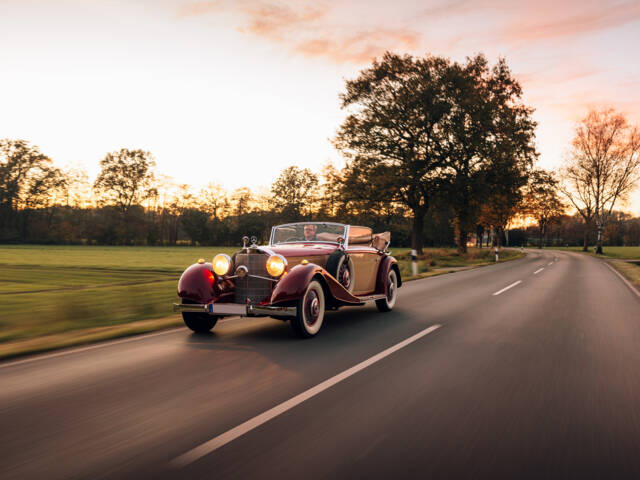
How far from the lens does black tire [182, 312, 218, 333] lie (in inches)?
284

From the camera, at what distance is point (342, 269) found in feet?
26.0

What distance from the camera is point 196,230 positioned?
3145 inches

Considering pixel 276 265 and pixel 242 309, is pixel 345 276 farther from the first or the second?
pixel 242 309

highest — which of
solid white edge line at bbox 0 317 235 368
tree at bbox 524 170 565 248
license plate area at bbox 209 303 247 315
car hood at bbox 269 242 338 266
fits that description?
tree at bbox 524 170 565 248

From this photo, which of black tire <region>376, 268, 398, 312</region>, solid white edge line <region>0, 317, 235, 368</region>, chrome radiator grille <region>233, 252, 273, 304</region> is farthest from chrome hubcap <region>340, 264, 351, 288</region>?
solid white edge line <region>0, 317, 235, 368</region>

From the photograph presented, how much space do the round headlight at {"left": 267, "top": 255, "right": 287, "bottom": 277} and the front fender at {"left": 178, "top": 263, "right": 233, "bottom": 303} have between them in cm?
81

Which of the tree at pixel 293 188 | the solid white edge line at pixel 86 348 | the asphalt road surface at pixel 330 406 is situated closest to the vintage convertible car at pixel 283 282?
the asphalt road surface at pixel 330 406

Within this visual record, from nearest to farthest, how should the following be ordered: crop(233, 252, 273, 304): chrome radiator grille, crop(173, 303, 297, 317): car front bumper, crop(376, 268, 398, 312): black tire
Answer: crop(173, 303, 297, 317): car front bumper < crop(233, 252, 273, 304): chrome radiator grille < crop(376, 268, 398, 312): black tire

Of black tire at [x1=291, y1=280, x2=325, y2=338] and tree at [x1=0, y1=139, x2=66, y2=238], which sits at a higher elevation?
tree at [x1=0, y1=139, x2=66, y2=238]

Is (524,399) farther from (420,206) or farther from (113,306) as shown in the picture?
(420,206)

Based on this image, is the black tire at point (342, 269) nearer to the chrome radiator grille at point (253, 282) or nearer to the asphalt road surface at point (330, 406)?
the asphalt road surface at point (330, 406)

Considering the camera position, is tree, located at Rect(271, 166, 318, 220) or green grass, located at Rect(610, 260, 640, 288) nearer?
green grass, located at Rect(610, 260, 640, 288)

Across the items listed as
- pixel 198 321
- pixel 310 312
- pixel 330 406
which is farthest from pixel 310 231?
pixel 330 406

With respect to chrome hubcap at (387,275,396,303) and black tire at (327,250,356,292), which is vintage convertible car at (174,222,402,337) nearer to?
black tire at (327,250,356,292)
